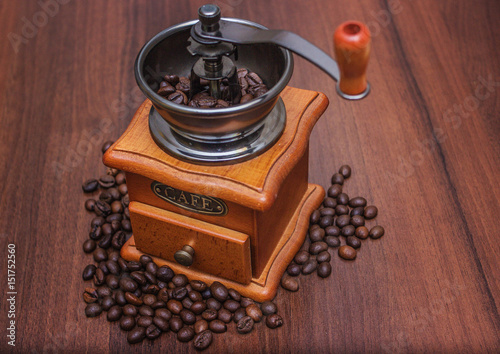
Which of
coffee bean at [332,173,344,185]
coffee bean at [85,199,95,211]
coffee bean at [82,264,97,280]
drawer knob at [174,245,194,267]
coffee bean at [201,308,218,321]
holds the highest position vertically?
drawer knob at [174,245,194,267]

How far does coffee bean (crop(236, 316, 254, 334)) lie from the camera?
1766 mm

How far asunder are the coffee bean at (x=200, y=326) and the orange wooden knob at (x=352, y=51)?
840 mm

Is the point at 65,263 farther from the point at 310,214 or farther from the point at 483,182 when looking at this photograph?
the point at 483,182

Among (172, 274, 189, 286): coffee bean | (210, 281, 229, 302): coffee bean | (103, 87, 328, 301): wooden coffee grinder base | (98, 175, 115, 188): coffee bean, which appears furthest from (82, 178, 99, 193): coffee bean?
(210, 281, 229, 302): coffee bean

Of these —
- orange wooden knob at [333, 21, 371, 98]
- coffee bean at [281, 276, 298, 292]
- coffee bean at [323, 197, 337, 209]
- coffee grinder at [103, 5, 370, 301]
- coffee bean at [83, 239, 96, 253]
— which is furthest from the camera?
coffee bean at [323, 197, 337, 209]

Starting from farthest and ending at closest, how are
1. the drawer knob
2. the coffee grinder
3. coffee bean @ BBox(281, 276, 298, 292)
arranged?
coffee bean @ BBox(281, 276, 298, 292), the drawer knob, the coffee grinder

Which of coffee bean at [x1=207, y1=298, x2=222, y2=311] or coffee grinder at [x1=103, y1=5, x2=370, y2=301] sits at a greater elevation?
coffee grinder at [x1=103, y1=5, x2=370, y2=301]

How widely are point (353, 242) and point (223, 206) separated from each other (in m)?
0.51

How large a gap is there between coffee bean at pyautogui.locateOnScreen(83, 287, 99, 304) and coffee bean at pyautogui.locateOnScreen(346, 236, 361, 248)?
77 centimetres

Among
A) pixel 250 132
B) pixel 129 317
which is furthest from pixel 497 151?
pixel 129 317

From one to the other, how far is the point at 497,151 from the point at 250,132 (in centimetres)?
102

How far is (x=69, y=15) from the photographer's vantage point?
9.12 ft

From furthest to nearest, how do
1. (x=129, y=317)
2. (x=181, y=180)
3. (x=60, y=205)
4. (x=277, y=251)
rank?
1. (x=60, y=205)
2. (x=277, y=251)
3. (x=129, y=317)
4. (x=181, y=180)

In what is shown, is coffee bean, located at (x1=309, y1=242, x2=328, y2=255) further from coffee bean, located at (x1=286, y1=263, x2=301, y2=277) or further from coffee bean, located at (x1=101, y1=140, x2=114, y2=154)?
coffee bean, located at (x1=101, y1=140, x2=114, y2=154)
